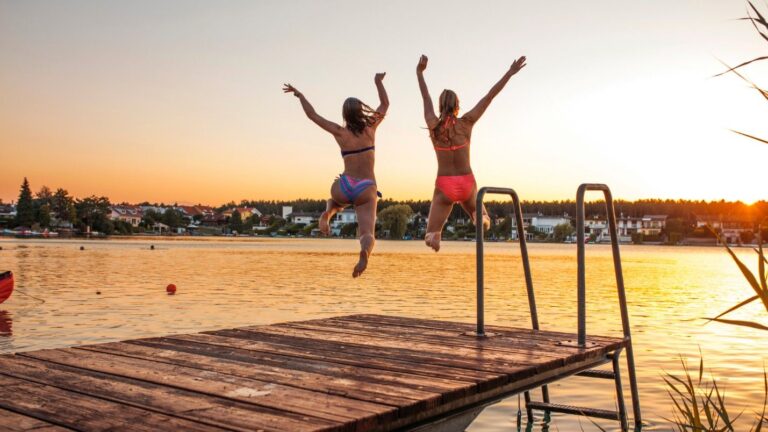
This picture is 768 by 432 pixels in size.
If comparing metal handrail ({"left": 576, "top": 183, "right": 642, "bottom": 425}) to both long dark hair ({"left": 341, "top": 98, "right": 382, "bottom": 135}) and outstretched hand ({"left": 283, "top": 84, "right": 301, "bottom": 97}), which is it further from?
outstretched hand ({"left": 283, "top": 84, "right": 301, "bottom": 97})

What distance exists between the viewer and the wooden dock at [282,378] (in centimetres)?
446

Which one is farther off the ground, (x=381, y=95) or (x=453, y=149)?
(x=381, y=95)

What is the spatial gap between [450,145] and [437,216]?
714 millimetres

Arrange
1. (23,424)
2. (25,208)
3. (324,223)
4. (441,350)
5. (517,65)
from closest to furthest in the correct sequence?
(23,424) → (441,350) → (324,223) → (517,65) → (25,208)

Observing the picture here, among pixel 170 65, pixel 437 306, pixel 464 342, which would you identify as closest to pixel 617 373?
pixel 464 342

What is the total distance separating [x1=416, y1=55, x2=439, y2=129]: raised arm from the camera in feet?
24.6

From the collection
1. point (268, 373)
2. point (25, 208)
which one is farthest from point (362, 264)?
point (25, 208)

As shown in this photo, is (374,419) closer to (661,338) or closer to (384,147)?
(384,147)

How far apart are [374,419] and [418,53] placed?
3998 mm

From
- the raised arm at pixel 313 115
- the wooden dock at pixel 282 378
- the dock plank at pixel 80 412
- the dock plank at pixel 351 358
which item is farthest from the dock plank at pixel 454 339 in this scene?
the dock plank at pixel 80 412

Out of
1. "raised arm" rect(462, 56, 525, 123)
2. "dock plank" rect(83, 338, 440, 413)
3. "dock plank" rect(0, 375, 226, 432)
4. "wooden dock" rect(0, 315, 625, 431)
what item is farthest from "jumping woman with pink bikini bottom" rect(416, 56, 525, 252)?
"dock plank" rect(0, 375, 226, 432)

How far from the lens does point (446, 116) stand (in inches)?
295

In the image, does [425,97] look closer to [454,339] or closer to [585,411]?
[454,339]

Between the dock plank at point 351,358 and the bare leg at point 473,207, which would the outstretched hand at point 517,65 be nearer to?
the bare leg at point 473,207
